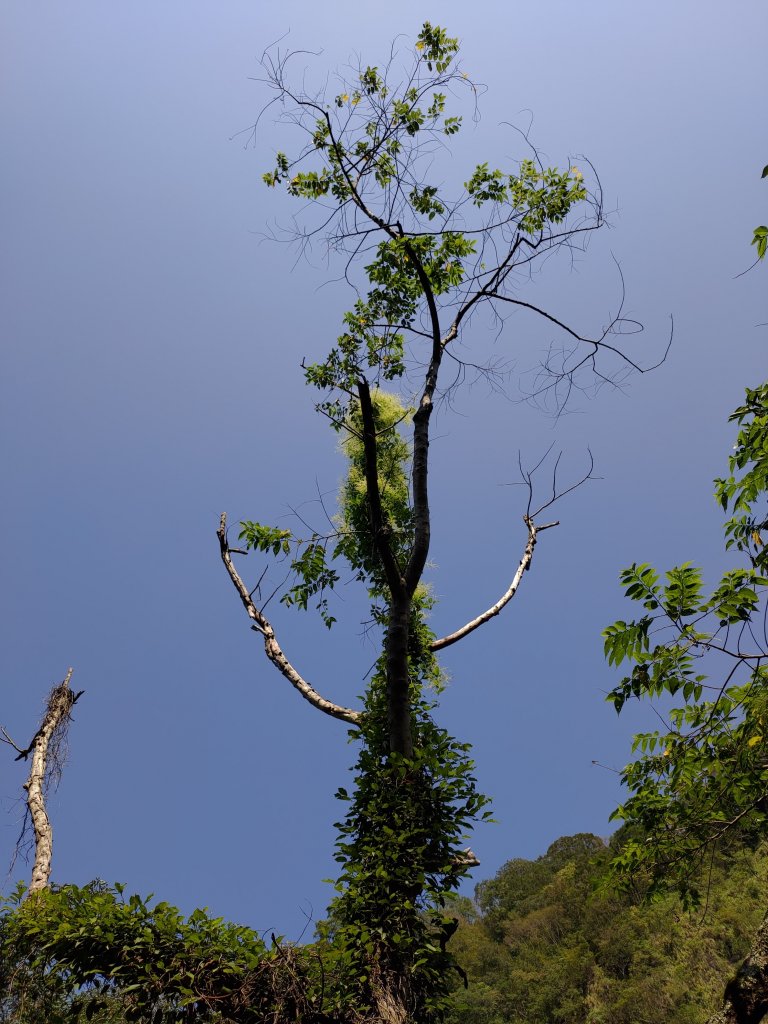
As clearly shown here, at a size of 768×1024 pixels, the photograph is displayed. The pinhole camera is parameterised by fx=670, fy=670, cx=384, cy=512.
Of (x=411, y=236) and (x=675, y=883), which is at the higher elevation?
(x=411, y=236)

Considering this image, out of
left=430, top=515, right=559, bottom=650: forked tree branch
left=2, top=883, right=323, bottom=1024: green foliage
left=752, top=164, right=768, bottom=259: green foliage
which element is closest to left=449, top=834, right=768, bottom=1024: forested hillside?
left=430, top=515, right=559, bottom=650: forked tree branch

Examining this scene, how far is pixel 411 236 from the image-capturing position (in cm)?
688

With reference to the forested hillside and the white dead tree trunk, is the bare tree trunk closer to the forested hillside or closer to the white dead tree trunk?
the white dead tree trunk

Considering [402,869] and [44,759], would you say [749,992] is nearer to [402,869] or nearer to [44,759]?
[402,869]

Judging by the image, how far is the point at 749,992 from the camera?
3.85 m

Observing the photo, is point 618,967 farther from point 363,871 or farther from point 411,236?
point 411,236

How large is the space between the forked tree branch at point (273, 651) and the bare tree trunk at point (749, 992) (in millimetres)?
3298

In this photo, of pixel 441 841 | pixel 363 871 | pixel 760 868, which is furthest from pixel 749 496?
pixel 760 868

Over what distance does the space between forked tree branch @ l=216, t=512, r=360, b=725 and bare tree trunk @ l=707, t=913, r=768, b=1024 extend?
3298mm

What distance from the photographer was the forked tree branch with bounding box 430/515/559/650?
666 cm

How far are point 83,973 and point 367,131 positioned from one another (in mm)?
7615

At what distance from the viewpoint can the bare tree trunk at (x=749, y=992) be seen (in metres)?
3.82

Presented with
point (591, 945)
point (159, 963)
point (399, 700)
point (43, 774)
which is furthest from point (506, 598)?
point (591, 945)

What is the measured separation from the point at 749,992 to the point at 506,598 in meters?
3.72
